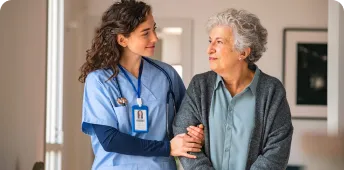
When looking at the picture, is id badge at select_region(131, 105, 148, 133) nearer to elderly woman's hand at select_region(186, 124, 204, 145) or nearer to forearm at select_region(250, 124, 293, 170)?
elderly woman's hand at select_region(186, 124, 204, 145)

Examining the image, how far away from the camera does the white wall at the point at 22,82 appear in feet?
8.80

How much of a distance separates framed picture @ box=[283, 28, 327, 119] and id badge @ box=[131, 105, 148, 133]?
3854 mm

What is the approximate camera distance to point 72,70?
17.7 ft

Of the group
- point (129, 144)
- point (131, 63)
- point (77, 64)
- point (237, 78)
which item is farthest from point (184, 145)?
point (77, 64)

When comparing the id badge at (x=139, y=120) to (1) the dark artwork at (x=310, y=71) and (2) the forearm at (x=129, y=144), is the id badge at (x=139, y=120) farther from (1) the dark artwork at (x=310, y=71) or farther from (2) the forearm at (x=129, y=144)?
(1) the dark artwork at (x=310, y=71)

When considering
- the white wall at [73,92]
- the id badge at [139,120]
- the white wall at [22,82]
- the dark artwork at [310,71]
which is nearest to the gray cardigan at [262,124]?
the id badge at [139,120]

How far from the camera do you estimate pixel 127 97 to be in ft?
7.87

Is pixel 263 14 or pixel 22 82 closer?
pixel 22 82

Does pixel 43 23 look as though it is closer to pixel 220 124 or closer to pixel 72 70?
pixel 72 70

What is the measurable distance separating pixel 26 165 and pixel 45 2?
3.97 feet

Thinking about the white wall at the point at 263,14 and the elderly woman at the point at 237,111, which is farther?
the white wall at the point at 263,14

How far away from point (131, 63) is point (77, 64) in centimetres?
325

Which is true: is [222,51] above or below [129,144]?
above

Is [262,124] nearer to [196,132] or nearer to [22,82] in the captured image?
[196,132]
